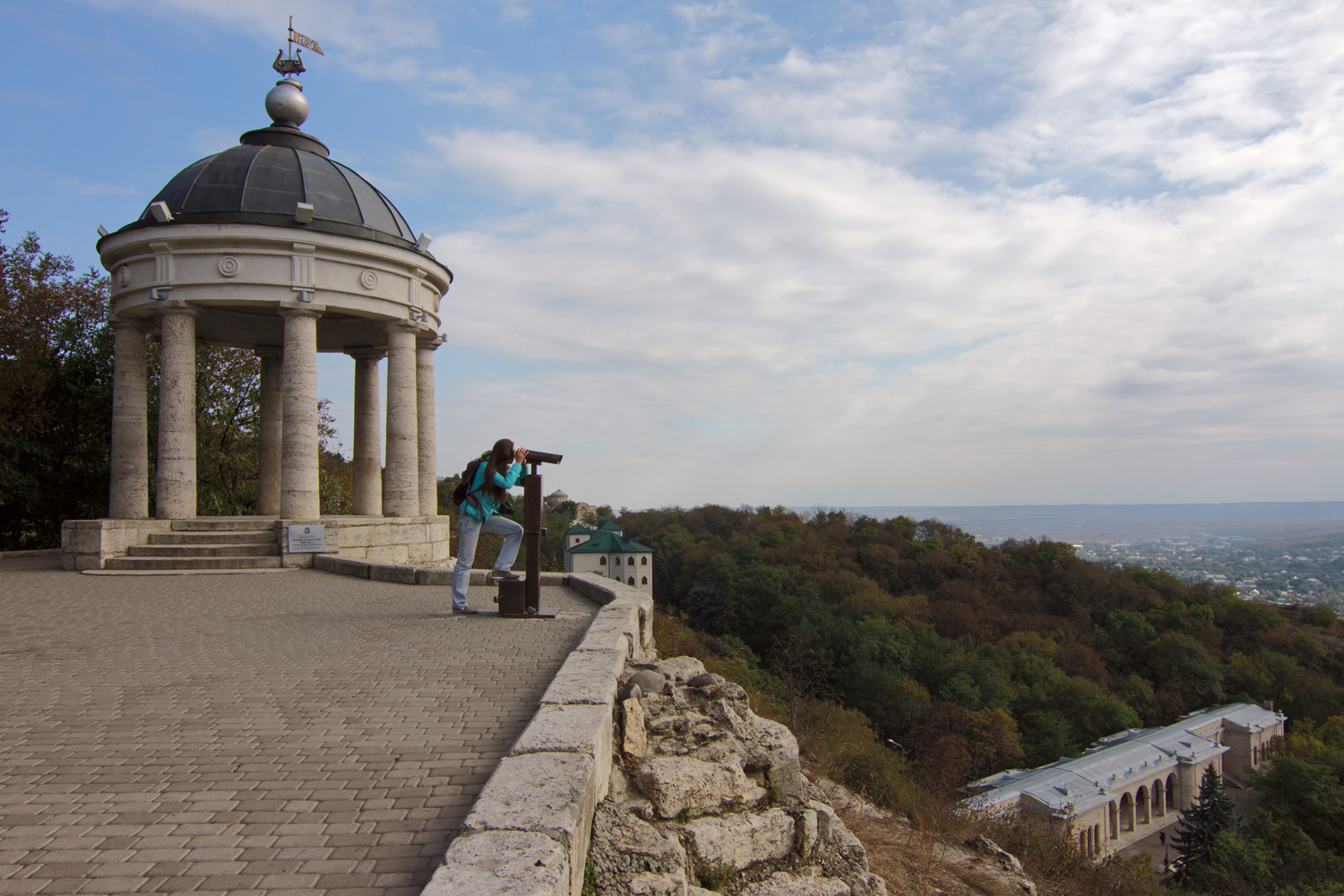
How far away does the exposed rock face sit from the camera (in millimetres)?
4043

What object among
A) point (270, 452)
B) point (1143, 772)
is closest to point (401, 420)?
point (270, 452)

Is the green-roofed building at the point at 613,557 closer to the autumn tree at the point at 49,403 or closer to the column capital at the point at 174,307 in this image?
the autumn tree at the point at 49,403

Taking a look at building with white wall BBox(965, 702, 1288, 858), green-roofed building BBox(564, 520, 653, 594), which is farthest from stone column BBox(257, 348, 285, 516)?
green-roofed building BBox(564, 520, 653, 594)

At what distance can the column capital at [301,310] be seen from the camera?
15750 mm

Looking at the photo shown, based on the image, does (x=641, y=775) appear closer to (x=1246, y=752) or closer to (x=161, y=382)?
(x=161, y=382)

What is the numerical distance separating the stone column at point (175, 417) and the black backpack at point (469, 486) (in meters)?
9.52

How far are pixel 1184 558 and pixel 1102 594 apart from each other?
129 meters

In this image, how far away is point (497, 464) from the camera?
894 centimetres

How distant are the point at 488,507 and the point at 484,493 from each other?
186 millimetres

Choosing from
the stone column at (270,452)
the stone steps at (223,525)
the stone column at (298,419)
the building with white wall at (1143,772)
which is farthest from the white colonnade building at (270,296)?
the building with white wall at (1143,772)

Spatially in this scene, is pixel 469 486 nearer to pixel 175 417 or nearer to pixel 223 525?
pixel 223 525

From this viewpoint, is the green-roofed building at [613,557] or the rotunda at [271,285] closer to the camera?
the rotunda at [271,285]

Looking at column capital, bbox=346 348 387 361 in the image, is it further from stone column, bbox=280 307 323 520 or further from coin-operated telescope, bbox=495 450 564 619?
coin-operated telescope, bbox=495 450 564 619

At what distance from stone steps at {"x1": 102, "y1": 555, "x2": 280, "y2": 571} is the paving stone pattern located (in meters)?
4.95
